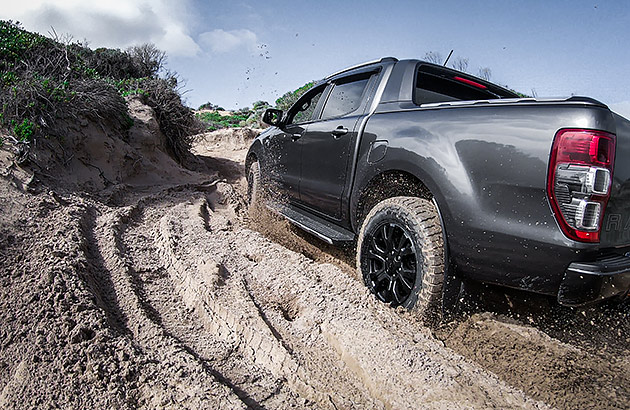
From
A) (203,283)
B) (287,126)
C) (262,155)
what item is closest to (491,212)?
(203,283)

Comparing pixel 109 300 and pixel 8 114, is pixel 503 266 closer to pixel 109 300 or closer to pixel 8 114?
pixel 109 300

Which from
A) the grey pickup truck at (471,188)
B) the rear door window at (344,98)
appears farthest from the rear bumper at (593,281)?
the rear door window at (344,98)

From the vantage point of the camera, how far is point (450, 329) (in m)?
2.46

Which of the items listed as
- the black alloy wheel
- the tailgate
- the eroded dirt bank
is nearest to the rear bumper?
the tailgate

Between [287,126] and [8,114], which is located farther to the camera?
[8,114]

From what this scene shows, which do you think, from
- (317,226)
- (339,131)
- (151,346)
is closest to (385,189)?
(339,131)

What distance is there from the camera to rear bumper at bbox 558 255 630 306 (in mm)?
1889

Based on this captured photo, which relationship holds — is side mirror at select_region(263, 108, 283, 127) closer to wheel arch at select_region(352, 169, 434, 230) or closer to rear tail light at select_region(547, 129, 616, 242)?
wheel arch at select_region(352, 169, 434, 230)

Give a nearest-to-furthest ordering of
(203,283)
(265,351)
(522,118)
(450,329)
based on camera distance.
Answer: (522,118)
(265,351)
(450,329)
(203,283)

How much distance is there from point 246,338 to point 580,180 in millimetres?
1937

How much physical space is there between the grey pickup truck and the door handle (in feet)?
0.06

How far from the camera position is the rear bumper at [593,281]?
6.20 ft

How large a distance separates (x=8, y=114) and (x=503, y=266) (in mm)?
5925

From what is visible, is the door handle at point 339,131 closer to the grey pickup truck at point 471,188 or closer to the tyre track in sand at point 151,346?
the grey pickup truck at point 471,188
